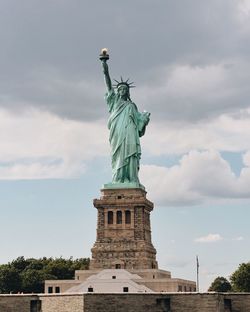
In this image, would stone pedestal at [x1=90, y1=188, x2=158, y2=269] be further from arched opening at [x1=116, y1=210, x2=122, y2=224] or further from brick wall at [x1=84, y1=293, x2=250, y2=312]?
brick wall at [x1=84, y1=293, x2=250, y2=312]

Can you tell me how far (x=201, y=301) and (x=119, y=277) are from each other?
18481mm

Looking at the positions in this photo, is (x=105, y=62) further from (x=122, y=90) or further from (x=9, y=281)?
(x=9, y=281)

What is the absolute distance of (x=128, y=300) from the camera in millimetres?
41719

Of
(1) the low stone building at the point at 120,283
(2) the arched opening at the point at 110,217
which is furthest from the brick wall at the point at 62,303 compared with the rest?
(2) the arched opening at the point at 110,217

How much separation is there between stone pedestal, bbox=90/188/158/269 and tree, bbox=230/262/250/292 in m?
10.0

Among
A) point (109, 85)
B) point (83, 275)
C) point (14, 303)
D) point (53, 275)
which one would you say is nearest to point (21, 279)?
point (53, 275)

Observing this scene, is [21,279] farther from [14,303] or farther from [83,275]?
[14,303]

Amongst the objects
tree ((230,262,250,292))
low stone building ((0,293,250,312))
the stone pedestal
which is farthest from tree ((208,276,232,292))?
low stone building ((0,293,250,312))

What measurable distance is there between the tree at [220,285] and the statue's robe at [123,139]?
1227 inches

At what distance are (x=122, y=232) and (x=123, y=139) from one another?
810 cm

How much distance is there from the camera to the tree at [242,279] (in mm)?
74438

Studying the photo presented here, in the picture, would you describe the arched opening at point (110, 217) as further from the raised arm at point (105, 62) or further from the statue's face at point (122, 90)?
the raised arm at point (105, 62)

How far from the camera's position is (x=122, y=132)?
7031cm

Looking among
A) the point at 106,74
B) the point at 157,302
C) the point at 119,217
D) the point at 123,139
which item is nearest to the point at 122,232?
the point at 119,217
